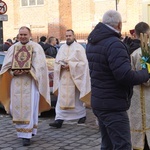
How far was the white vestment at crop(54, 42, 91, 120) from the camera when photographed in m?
7.91

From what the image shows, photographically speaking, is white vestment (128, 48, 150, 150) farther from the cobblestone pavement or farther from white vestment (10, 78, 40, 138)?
white vestment (10, 78, 40, 138)

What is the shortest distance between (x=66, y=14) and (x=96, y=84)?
2472cm

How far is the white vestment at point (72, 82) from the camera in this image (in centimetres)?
791

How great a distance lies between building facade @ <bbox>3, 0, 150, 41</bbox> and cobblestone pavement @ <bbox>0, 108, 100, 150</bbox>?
17706mm

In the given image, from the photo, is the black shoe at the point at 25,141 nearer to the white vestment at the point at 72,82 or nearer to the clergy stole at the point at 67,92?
the white vestment at the point at 72,82

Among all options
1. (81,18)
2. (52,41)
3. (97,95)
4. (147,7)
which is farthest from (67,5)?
(97,95)

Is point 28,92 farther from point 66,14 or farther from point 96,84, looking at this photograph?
point 66,14

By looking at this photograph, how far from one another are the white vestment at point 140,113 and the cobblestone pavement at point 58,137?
3.28 feet

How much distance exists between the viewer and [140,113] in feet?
17.5

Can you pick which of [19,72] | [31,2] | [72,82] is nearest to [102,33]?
[19,72]

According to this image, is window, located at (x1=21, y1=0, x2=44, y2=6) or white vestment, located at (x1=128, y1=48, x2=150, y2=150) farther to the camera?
window, located at (x1=21, y1=0, x2=44, y2=6)

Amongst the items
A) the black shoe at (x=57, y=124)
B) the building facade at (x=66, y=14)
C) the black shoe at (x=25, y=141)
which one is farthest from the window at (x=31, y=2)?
the black shoe at (x=25, y=141)

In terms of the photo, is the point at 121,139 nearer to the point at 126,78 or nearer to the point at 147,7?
the point at 126,78

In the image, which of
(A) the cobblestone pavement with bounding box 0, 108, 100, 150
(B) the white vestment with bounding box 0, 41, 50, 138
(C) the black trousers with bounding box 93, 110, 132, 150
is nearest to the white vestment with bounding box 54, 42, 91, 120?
(A) the cobblestone pavement with bounding box 0, 108, 100, 150
